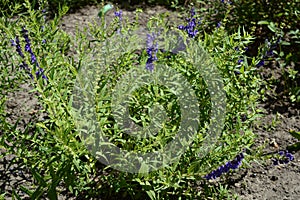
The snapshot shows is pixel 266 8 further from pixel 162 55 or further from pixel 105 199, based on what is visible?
pixel 105 199

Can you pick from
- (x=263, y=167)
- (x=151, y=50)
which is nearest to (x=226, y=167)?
(x=263, y=167)

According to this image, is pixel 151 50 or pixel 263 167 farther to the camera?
pixel 263 167

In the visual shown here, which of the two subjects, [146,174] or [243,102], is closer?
[146,174]

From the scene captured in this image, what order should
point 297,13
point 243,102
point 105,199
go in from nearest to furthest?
point 243,102, point 105,199, point 297,13

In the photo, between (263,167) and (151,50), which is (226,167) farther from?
(151,50)

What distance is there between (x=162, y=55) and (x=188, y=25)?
332mm

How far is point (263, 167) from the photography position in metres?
3.22

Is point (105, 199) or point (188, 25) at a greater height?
point (188, 25)

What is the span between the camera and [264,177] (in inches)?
124

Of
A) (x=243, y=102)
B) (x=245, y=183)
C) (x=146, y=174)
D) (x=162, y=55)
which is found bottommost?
(x=245, y=183)

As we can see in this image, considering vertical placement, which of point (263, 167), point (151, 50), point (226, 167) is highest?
point (151, 50)

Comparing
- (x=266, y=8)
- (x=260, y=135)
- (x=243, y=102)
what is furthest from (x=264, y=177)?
(x=266, y=8)

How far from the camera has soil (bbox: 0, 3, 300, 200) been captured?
2.97 metres

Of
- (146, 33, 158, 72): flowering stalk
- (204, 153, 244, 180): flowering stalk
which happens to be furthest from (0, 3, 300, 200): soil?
(146, 33, 158, 72): flowering stalk
